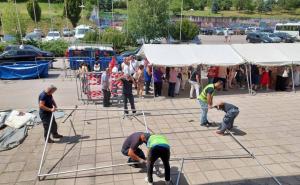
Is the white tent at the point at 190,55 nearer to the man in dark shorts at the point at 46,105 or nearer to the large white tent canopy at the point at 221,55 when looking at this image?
the large white tent canopy at the point at 221,55

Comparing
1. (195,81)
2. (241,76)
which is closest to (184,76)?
(195,81)

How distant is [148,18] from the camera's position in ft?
105

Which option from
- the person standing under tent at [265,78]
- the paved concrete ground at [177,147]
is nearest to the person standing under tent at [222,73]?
the person standing under tent at [265,78]

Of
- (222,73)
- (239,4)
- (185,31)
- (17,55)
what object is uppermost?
(239,4)

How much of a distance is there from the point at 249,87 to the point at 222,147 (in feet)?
25.3

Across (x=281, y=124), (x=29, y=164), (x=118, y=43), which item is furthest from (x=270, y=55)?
(x=118, y=43)

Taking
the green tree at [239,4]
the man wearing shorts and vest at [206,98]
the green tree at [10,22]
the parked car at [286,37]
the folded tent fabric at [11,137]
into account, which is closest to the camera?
the folded tent fabric at [11,137]

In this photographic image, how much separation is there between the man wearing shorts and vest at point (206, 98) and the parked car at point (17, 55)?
16094mm

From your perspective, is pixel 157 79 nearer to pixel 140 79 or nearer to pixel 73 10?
pixel 140 79

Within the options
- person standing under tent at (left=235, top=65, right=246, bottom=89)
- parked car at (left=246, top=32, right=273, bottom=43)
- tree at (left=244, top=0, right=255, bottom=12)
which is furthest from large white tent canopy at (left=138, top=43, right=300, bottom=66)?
tree at (left=244, top=0, right=255, bottom=12)

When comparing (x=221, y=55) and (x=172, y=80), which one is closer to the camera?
(x=172, y=80)

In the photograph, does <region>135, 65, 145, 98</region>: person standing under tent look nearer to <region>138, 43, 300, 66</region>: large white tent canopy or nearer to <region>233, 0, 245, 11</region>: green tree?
<region>138, 43, 300, 66</region>: large white tent canopy

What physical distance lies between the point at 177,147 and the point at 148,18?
24.8 meters

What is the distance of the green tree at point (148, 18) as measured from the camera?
32.1m
